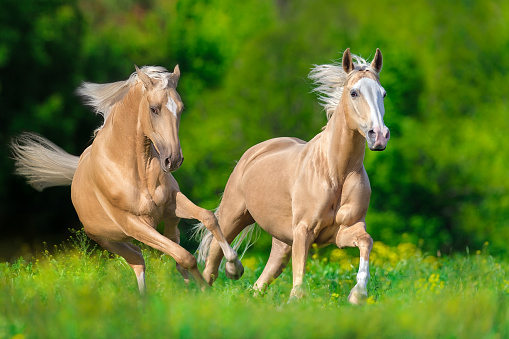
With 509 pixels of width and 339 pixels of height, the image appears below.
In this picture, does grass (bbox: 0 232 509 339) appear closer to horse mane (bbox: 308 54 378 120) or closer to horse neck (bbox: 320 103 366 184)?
horse neck (bbox: 320 103 366 184)

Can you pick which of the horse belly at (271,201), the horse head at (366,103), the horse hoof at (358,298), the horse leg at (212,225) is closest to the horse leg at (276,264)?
the horse belly at (271,201)

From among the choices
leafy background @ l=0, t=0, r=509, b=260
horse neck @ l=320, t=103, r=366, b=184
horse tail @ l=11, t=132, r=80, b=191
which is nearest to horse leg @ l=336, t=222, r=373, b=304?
horse neck @ l=320, t=103, r=366, b=184

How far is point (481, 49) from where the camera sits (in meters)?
30.0

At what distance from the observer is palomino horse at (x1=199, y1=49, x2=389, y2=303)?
632 centimetres

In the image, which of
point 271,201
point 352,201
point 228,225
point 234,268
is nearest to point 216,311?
point 234,268

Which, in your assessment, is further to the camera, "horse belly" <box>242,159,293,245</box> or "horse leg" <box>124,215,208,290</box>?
"horse belly" <box>242,159,293,245</box>

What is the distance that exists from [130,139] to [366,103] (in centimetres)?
206

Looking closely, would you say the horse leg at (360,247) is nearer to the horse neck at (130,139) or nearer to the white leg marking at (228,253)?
the white leg marking at (228,253)

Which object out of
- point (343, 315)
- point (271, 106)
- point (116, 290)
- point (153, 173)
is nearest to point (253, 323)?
point (343, 315)

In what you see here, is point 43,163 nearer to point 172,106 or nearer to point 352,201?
point 172,106

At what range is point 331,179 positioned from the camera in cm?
671

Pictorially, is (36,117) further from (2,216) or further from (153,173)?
(153,173)

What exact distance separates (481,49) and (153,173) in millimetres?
25546

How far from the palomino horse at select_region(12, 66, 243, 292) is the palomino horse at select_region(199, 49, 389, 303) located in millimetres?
769
